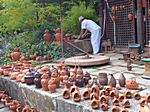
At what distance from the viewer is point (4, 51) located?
9.02 metres

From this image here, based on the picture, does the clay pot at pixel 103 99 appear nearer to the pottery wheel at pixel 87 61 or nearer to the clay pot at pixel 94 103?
the clay pot at pixel 94 103

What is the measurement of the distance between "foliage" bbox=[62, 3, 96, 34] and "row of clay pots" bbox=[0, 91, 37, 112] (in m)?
5.34

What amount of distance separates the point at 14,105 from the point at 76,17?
605 centimetres

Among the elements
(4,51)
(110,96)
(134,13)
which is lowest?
(110,96)

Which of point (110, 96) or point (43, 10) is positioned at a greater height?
point (43, 10)

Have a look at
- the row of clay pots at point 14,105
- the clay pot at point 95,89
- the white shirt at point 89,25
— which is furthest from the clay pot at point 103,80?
the white shirt at point 89,25

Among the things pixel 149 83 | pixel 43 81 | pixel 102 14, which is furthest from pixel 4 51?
pixel 149 83

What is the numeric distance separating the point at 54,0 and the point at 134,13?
9.40 feet

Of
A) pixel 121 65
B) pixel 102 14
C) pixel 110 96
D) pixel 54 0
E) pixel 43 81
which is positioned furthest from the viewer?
pixel 102 14

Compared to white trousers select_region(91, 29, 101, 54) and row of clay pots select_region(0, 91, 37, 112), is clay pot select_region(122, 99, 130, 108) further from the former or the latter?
white trousers select_region(91, 29, 101, 54)

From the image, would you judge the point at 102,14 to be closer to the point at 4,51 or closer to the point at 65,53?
the point at 65,53

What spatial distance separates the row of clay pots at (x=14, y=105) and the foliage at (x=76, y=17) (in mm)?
5341

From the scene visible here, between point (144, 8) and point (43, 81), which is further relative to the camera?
point (144, 8)

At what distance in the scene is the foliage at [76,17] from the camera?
10320 mm
